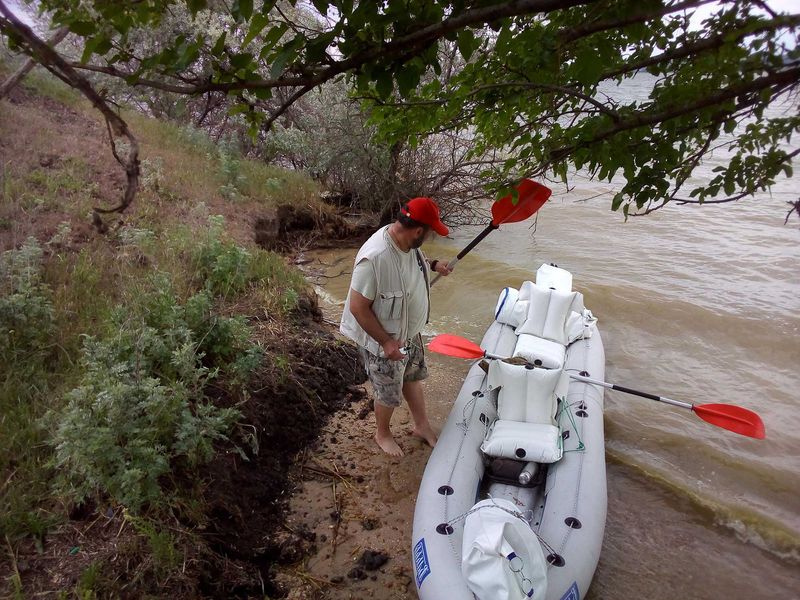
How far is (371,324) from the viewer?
3.14 metres

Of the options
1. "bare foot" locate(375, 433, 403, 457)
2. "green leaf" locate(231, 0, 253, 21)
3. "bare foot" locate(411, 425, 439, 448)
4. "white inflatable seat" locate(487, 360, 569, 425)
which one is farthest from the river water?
"green leaf" locate(231, 0, 253, 21)

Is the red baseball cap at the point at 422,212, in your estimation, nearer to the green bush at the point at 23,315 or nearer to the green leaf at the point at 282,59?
the green leaf at the point at 282,59

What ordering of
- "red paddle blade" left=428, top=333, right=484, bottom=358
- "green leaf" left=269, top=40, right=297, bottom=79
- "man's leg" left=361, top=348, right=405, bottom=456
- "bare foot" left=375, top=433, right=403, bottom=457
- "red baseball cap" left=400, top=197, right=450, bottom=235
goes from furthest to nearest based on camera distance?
"red paddle blade" left=428, top=333, right=484, bottom=358, "bare foot" left=375, top=433, right=403, bottom=457, "man's leg" left=361, top=348, right=405, bottom=456, "red baseball cap" left=400, top=197, right=450, bottom=235, "green leaf" left=269, top=40, right=297, bottom=79

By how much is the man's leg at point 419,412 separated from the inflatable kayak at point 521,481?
0.26 m

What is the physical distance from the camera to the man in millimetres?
3062

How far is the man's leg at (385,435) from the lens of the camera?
367cm

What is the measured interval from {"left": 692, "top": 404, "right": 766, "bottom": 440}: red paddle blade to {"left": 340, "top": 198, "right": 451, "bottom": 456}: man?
2022 mm

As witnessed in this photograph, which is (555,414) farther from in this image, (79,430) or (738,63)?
(79,430)

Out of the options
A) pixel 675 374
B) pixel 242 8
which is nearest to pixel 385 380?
pixel 242 8

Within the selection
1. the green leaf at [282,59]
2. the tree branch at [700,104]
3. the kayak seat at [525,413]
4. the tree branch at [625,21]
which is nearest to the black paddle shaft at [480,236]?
the kayak seat at [525,413]

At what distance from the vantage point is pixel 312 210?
773 cm

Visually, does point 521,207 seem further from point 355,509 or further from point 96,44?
point 96,44

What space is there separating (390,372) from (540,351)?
129 centimetres

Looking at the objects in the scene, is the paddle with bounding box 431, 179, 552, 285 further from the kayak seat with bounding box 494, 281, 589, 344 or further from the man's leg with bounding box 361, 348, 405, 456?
the kayak seat with bounding box 494, 281, 589, 344
